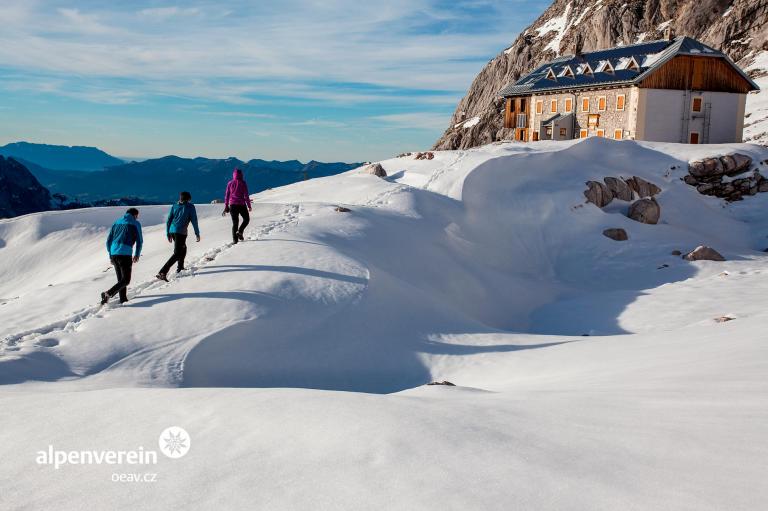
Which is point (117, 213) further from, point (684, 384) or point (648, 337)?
point (684, 384)

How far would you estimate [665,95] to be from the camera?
43.7 m

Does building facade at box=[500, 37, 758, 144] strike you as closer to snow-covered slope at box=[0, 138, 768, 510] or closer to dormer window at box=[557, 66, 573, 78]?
dormer window at box=[557, 66, 573, 78]

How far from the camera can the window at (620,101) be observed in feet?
146

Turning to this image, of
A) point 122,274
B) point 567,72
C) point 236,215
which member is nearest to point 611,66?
point 567,72

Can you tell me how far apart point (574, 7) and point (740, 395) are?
422 feet

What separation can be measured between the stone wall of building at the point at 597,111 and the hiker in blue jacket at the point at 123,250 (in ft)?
133

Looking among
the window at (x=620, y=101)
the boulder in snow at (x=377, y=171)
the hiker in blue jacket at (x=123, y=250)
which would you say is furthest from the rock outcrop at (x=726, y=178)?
the hiker in blue jacket at (x=123, y=250)

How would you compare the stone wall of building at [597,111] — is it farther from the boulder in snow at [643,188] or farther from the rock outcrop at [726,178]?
the boulder in snow at [643,188]

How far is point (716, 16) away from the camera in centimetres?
8444

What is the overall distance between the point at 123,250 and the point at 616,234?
23.2 m

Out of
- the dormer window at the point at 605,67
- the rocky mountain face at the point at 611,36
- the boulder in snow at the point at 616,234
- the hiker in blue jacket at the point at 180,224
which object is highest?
the rocky mountain face at the point at 611,36

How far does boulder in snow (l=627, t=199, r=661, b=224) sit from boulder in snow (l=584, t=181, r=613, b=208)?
139cm

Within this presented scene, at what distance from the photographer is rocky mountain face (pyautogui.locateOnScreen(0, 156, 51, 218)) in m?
157

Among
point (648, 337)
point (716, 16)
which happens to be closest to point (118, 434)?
point (648, 337)
